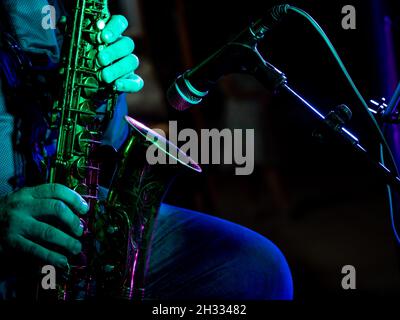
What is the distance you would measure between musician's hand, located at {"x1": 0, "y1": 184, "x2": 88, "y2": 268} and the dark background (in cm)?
139

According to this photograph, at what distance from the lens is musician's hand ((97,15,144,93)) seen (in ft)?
6.18

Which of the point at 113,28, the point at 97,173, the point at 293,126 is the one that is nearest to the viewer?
the point at 113,28

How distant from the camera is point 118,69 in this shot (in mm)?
1916

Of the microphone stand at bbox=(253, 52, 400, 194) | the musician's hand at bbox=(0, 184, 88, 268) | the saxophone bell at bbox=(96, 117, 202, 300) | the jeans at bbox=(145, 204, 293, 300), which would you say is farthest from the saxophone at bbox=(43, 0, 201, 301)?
the microphone stand at bbox=(253, 52, 400, 194)

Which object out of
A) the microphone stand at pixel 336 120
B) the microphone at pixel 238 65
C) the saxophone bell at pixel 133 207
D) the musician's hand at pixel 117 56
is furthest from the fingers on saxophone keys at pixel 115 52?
the microphone stand at pixel 336 120

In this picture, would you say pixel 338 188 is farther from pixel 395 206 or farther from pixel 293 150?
pixel 395 206

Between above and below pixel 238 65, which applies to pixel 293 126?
above

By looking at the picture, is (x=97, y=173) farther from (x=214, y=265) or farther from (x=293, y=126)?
(x=293, y=126)

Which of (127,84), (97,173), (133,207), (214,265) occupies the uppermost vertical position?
(127,84)

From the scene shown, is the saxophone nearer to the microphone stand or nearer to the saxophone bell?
the saxophone bell

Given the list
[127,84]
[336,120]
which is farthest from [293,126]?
[336,120]

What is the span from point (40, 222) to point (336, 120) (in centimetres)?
105

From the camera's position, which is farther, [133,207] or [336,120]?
[133,207]

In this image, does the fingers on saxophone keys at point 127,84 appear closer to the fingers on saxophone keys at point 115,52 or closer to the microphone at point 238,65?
the fingers on saxophone keys at point 115,52
